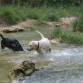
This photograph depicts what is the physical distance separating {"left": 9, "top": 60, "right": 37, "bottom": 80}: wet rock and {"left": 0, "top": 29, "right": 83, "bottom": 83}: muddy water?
140mm

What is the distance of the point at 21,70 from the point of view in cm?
884

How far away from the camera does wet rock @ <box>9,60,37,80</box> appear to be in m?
8.68

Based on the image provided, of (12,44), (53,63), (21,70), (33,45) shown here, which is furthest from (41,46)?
(21,70)

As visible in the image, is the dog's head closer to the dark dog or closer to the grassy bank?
Result: the dark dog

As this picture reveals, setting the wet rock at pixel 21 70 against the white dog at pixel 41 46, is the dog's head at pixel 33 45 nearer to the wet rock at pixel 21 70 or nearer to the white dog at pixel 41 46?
the white dog at pixel 41 46

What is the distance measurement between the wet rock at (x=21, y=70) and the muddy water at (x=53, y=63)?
0.46 ft

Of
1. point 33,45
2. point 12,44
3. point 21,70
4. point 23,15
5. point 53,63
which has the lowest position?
point 23,15

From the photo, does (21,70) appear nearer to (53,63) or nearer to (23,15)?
→ (53,63)

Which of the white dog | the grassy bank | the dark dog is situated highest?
the white dog

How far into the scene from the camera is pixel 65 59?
429 inches

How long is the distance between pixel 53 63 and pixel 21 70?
5.37 ft

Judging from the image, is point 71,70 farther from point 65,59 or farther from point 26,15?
point 26,15

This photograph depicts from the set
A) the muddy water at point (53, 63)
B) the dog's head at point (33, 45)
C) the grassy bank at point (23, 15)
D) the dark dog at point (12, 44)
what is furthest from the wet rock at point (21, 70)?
the grassy bank at point (23, 15)

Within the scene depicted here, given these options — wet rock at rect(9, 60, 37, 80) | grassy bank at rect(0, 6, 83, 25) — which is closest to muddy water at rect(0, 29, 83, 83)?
wet rock at rect(9, 60, 37, 80)
